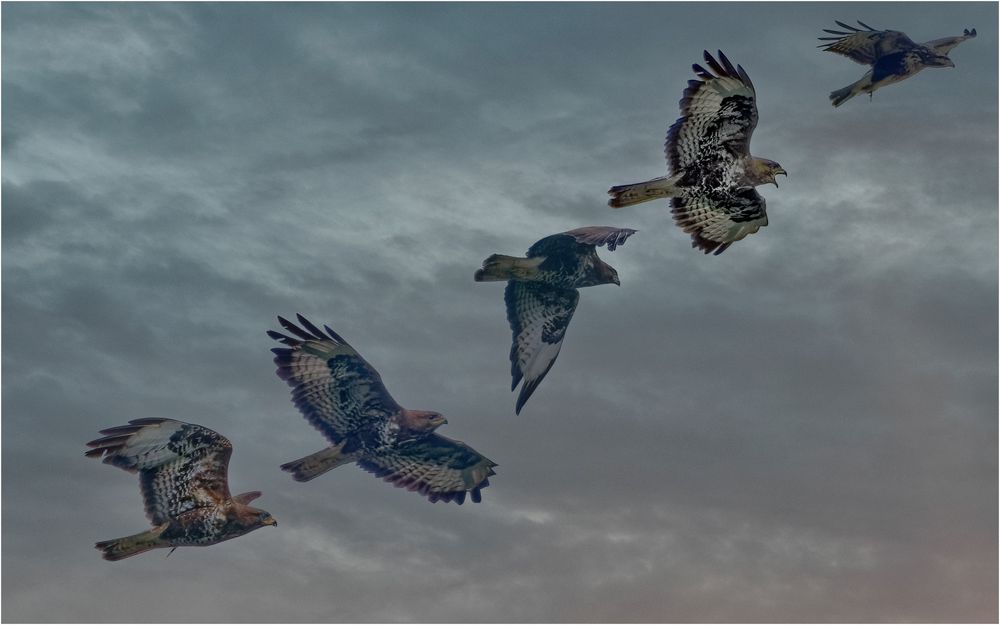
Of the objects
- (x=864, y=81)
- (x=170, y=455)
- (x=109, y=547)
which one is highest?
(x=864, y=81)

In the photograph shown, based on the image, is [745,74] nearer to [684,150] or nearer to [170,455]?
[684,150]

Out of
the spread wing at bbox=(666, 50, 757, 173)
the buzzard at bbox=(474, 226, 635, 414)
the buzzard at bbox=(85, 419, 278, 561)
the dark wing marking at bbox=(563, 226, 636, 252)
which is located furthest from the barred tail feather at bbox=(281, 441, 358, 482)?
the spread wing at bbox=(666, 50, 757, 173)

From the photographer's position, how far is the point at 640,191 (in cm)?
1758

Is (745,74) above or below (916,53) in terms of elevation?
below

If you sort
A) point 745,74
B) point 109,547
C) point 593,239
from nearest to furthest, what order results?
point 745,74 → point 109,547 → point 593,239

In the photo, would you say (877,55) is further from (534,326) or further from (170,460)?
(170,460)

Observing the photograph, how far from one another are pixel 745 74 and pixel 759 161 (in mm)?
1417

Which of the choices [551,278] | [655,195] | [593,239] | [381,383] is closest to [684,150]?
[655,195]

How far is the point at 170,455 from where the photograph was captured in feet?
64.5

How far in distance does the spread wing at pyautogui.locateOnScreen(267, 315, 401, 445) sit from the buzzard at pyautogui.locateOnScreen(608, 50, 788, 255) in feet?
17.9

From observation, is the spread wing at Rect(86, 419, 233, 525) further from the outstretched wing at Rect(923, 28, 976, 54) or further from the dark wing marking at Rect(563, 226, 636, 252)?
the outstretched wing at Rect(923, 28, 976, 54)

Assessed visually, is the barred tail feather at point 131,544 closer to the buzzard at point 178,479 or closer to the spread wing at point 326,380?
the buzzard at point 178,479

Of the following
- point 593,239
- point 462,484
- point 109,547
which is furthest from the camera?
point 462,484

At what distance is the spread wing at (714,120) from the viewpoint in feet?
56.4
